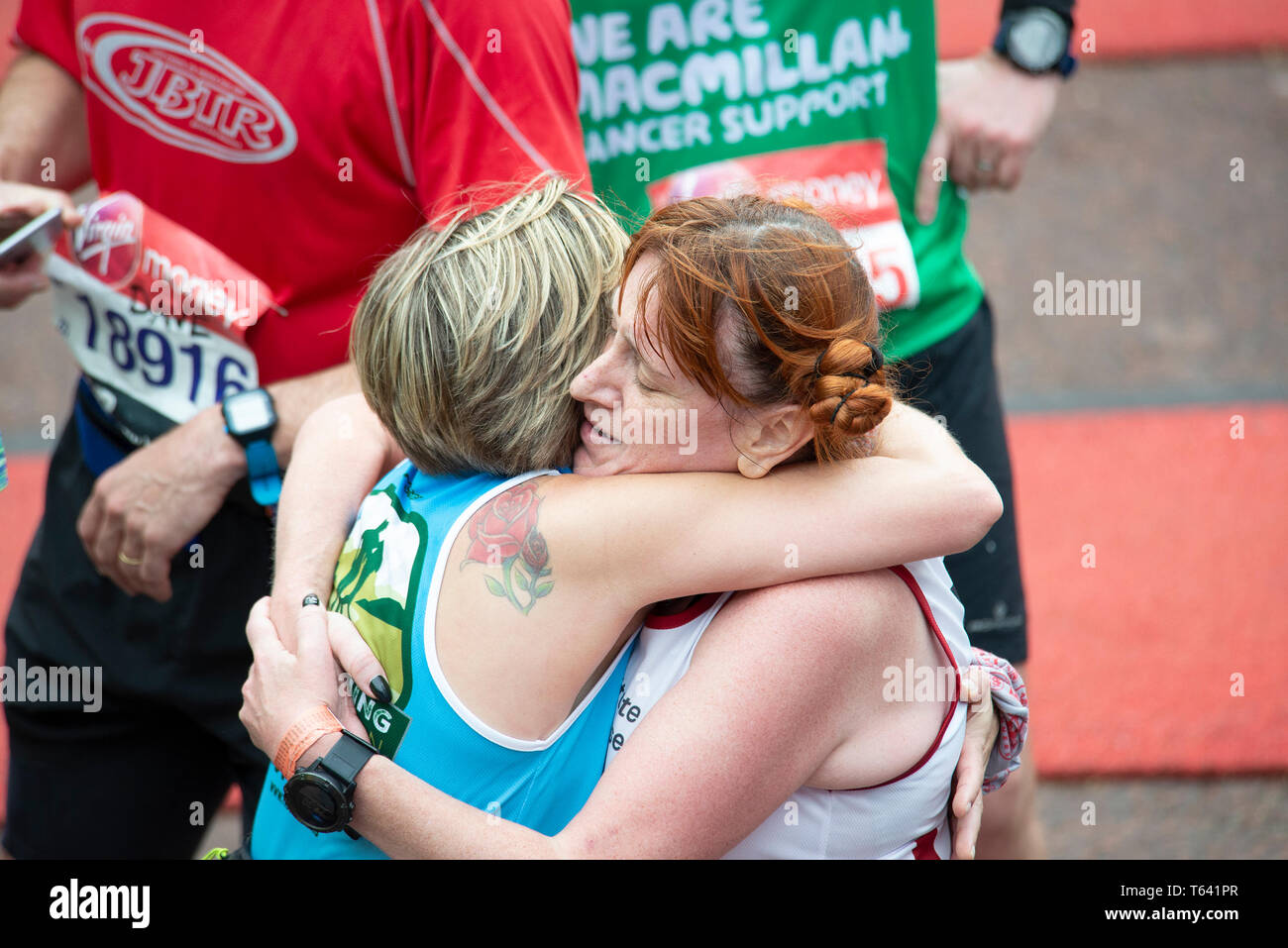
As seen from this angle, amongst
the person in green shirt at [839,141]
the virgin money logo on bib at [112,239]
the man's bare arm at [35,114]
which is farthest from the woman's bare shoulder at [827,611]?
the man's bare arm at [35,114]

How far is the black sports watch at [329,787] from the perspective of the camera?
4.87 ft

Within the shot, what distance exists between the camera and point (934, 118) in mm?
2668

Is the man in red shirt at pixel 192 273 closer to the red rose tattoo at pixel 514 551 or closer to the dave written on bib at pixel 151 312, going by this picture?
the dave written on bib at pixel 151 312

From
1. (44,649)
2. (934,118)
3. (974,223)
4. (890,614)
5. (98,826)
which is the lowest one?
(974,223)

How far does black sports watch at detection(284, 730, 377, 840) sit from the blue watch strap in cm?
69

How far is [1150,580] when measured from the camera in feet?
14.1

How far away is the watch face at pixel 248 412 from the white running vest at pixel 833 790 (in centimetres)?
80

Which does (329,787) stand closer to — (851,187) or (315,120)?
(315,120)

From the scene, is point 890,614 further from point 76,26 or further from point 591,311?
point 76,26

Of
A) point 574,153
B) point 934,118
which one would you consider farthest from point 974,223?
point 574,153

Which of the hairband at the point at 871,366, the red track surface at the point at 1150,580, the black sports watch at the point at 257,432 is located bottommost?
the red track surface at the point at 1150,580

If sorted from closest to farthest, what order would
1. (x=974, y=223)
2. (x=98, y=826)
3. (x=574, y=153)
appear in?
(x=574, y=153) < (x=98, y=826) < (x=974, y=223)

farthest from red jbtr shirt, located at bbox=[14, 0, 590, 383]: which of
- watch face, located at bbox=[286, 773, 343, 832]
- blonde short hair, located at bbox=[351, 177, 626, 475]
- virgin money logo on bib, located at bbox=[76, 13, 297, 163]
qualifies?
watch face, located at bbox=[286, 773, 343, 832]
